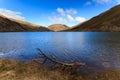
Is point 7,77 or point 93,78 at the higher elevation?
point 7,77

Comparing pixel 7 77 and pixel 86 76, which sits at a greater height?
pixel 7 77

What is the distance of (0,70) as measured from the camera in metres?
18.4

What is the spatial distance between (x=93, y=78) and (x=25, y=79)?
8.51 meters

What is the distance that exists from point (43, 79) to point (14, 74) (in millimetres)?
3397

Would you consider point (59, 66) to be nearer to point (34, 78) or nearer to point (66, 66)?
point (66, 66)

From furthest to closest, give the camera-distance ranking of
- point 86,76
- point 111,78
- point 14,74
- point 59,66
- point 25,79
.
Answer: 1. point 59,66
2. point 86,76
3. point 111,78
4. point 14,74
5. point 25,79

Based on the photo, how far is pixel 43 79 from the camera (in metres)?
16.0

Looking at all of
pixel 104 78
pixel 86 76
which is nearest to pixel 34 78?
pixel 86 76

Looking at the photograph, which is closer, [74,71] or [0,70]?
[0,70]

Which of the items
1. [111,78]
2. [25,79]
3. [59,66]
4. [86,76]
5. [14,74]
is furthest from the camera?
[59,66]

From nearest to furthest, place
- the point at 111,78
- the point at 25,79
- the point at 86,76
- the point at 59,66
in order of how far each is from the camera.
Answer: the point at 25,79 → the point at 111,78 → the point at 86,76 → the point at 59,66

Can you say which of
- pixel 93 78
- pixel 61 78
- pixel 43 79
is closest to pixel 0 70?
pixel 43 79

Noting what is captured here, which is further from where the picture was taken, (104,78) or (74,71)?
(74,71)

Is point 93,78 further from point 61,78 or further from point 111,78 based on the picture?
point 61,78
